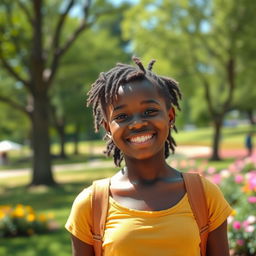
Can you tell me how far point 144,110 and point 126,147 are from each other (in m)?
0.18

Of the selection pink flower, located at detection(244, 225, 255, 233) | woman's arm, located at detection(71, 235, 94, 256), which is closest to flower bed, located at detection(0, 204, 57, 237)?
pink flower, located at detection(244, 225, 255, 233)

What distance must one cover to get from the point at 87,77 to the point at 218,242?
2556 cm

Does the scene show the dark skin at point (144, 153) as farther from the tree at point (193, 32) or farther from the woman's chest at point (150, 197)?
the tree at point (193, 32)

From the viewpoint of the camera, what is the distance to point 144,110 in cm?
188

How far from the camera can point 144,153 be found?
1884mm

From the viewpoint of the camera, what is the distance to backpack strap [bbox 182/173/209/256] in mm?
1857

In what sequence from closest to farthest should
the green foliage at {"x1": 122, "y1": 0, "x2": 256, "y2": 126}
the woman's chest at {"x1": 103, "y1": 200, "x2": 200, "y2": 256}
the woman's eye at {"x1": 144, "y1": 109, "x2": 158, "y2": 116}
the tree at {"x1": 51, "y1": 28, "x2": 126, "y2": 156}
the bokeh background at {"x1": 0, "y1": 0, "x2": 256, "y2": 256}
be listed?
the woman's chest at {"x1": 103, "y1": 200, "x2": 200, "y2": 256}, the woman's eye at {"x1": 144, "y1": 109, "x2": 158, "y2": 116}, the bokeh background at {"x1": 0, "y1": 0, "x2": 256, "y2": 256}, the green foliage at {"x1": 122, "y1": 0, "x2": 256, "y2": 126}, the tree at {"x1": 51, "y1": 28, "x2": 126, "y2": 156}

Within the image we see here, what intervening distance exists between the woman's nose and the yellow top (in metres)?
0.34

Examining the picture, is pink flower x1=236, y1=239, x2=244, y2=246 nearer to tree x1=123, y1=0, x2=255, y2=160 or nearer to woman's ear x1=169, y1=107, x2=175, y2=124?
woman's ear x1=169, y1=107, x2=175, y2=124

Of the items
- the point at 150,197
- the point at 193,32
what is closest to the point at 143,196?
the point at 150,197

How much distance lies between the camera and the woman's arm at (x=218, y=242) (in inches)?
74.9

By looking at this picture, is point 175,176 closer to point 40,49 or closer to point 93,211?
point 93,211

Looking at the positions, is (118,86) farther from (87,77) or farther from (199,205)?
(87,77)

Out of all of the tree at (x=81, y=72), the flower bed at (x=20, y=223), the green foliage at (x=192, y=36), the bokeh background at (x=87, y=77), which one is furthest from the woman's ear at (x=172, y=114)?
the tree at (x=81, y=72)
